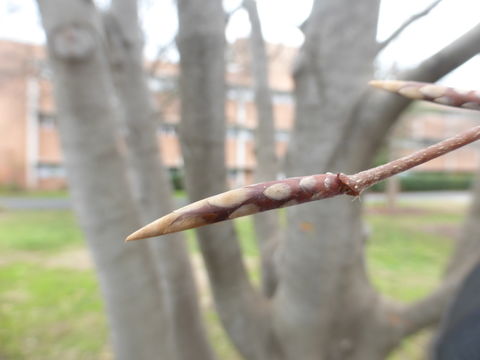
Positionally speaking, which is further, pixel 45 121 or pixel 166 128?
pixel 45 121

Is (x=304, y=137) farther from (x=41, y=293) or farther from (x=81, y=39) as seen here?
(x=41, y=293)

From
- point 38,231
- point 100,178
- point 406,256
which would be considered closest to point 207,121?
point 100,178

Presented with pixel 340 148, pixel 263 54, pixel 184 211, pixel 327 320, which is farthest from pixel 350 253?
pixel 263 54

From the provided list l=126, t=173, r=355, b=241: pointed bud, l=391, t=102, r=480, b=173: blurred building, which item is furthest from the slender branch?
l=391, t=102, r=480, b=173: blurred building

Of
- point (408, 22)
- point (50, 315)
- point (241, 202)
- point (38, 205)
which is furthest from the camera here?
point (38, 205)

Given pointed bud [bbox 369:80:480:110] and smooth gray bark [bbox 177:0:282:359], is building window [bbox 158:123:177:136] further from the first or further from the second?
pointed bud [bbox 369:80:480:110]

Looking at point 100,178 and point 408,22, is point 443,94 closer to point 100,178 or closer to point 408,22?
point 100,178

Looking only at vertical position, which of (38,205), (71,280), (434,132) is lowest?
(71,280)
